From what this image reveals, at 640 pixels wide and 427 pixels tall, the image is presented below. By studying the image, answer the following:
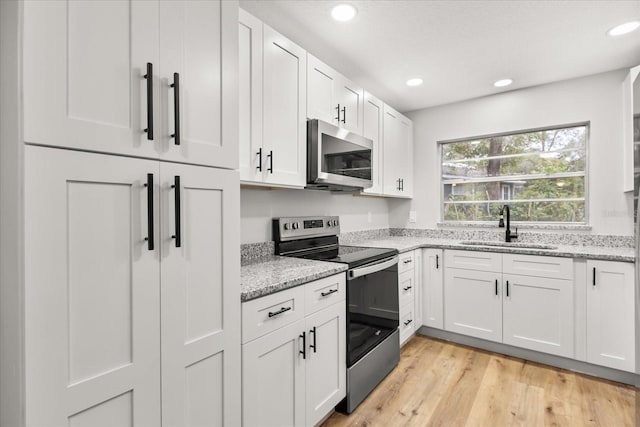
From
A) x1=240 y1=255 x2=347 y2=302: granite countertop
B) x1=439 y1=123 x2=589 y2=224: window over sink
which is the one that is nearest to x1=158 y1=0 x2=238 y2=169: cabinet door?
x1=240 y1=255 x2=347 y2=302: granite countertop

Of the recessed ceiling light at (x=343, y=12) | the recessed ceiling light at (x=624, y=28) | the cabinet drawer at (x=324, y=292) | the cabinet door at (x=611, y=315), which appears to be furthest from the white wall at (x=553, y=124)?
the cabinet drawer at (x=324, y=292)

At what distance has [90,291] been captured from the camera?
87 cm

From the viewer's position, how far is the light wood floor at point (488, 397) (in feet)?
6.21

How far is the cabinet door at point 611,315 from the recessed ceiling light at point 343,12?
240 centimetres

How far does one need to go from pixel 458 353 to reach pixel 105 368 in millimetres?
2715

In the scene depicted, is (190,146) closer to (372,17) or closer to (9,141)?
(9,141)

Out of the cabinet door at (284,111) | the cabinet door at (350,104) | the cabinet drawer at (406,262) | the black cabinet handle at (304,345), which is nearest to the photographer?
the black cabinet handle at (304,345)

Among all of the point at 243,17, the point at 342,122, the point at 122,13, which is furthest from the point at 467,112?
the point at 122,13

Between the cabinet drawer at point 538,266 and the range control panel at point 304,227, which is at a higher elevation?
the range control panel at point 304,227

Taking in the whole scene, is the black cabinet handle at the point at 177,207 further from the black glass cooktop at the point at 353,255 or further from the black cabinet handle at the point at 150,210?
the black glass cooktop at the point at 353,255

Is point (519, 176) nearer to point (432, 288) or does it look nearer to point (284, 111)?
point (432, 288)

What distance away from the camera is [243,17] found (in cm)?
165

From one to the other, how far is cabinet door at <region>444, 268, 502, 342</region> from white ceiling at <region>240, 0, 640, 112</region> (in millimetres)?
1738

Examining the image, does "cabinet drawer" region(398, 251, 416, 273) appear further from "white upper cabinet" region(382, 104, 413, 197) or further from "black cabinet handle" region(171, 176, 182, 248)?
"black cabinet handle" region(171, 176, 182, 248)
